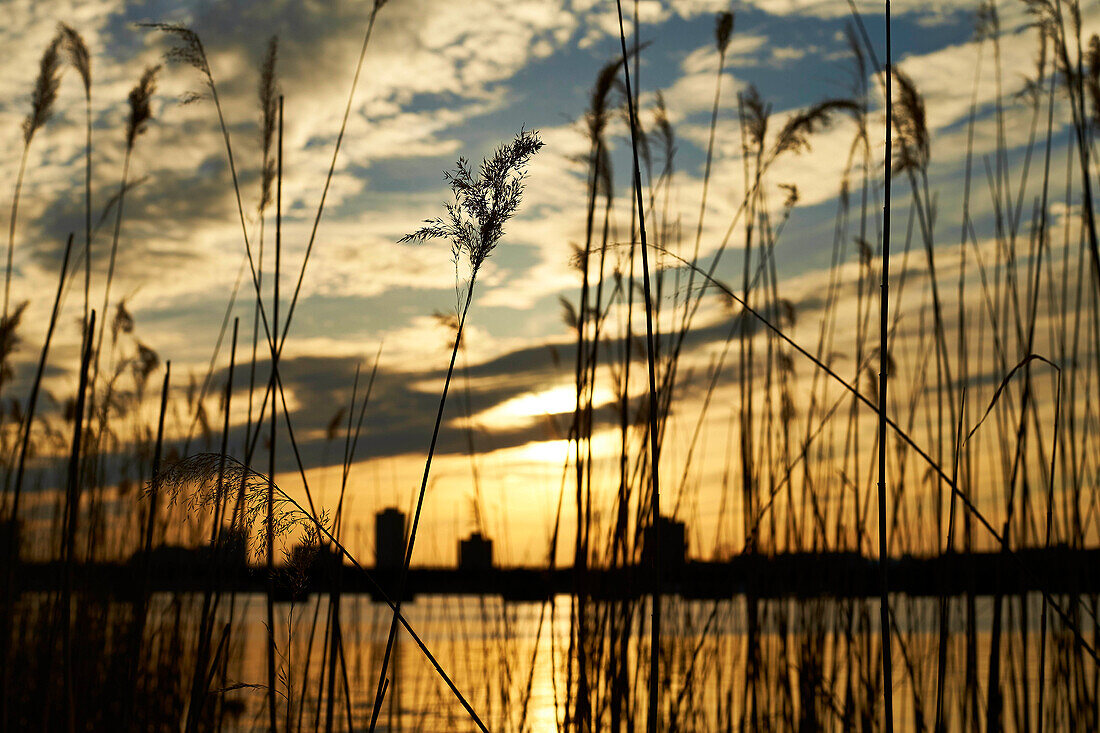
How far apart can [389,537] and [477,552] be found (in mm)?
320

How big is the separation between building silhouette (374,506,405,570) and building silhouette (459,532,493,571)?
26 cm

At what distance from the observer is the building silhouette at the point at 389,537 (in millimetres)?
2725

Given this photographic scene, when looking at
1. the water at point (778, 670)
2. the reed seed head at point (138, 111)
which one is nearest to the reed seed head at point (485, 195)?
the water at point (778, 670)

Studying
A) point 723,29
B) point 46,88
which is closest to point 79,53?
point 46,88

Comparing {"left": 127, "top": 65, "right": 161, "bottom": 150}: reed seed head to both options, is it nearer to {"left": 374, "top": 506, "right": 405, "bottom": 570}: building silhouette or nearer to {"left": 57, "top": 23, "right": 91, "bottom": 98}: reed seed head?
{"left": 57, "top": 23, "right": 91, "bottom": 98}: reed seed head

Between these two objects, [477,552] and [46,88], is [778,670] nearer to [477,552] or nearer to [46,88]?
[477,552]

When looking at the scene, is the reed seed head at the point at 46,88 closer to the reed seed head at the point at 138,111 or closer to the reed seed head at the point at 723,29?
the reed seed head at the point at 138,111

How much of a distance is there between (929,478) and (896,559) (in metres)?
0.31

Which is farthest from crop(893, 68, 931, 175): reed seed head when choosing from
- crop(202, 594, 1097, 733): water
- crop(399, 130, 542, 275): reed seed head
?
crop(399, 130, 542, 275): reed seed head

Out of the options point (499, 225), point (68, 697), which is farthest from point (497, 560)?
point (499, 225)

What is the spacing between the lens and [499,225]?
864 mm

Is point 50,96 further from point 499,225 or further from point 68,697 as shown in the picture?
point 499,225

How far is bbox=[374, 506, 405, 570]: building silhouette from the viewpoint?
2725mm

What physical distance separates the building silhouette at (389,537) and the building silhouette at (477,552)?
26 centimetres
